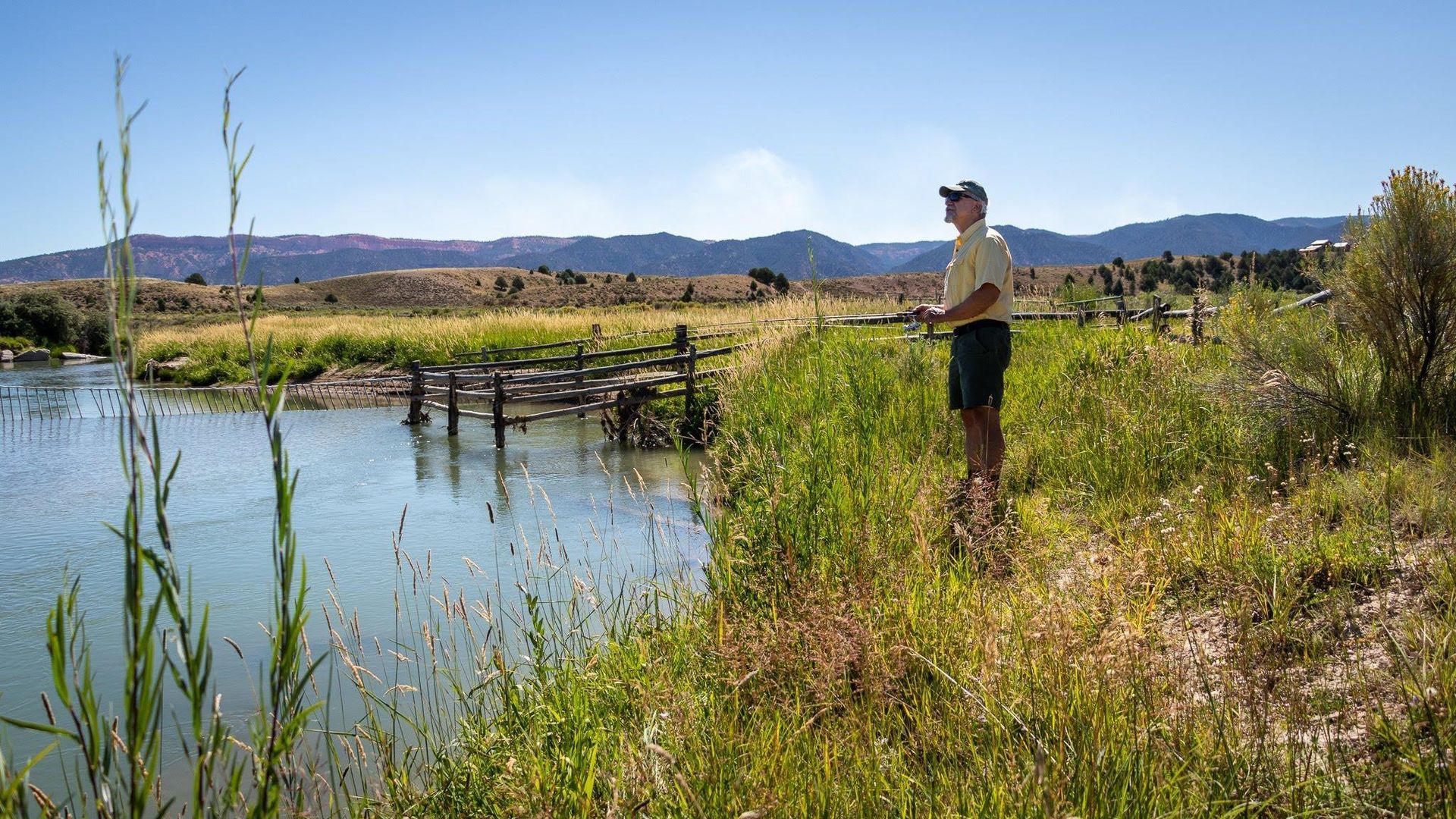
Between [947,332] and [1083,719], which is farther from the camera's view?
[947,332]

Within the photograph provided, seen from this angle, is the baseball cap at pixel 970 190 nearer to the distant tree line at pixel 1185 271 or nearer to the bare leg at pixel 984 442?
the bare leg at pixel 984 442

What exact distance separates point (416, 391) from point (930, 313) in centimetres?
1137

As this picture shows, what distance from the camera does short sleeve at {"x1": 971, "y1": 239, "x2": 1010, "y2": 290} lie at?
4852 mm

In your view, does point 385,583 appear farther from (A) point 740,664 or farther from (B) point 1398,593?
(B) point 1398,593

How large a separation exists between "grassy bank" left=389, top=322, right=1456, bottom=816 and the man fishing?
48 centimetres

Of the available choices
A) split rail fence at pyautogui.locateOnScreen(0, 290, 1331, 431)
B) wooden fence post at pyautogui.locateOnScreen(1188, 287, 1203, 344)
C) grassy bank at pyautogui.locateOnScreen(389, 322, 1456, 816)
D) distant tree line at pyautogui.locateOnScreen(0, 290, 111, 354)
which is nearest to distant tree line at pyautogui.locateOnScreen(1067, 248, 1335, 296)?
split rail fence at pyautogui.locateOnScreen(0, 290, 1331, 431)

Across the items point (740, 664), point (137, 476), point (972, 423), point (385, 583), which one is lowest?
point (385, 583)

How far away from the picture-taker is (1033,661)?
8.46ft

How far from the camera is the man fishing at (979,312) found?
16.0ft

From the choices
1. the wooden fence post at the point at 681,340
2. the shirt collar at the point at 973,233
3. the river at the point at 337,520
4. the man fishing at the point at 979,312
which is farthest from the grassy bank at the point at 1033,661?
the wooden fence post at the point at 681,340

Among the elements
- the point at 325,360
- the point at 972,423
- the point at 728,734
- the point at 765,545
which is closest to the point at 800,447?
the point at 972,423

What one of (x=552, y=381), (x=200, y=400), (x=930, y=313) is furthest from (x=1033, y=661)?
(x=200, y=400)

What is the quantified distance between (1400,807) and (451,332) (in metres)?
22.9

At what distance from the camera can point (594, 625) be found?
4.57 meters
